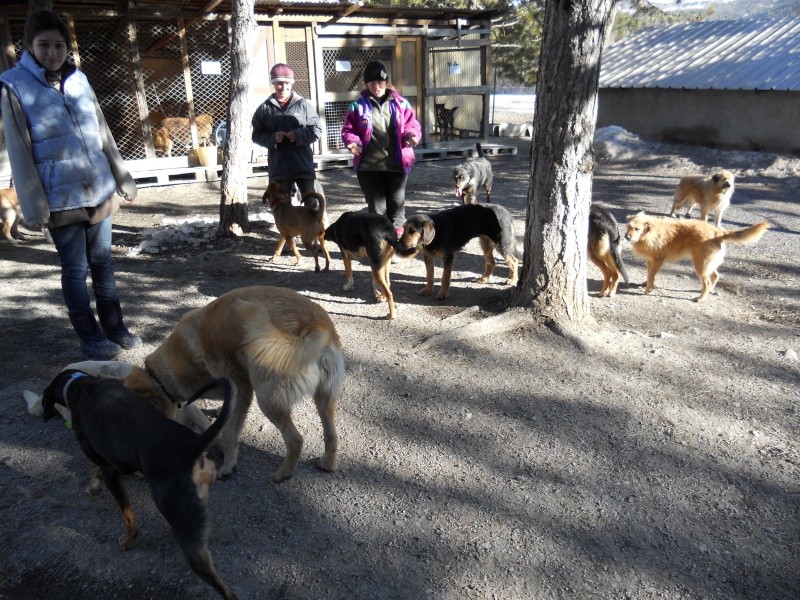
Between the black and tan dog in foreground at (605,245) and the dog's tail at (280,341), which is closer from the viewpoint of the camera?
the dog's tail at (280,341)

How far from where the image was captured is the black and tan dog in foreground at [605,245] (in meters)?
5.47

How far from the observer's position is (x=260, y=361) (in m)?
2.81

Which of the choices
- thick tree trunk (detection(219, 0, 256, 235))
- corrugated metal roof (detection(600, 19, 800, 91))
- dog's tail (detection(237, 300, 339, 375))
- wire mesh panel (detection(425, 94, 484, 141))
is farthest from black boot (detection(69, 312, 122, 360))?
corrugated metal roof (detection(600, 19, 800, 91))

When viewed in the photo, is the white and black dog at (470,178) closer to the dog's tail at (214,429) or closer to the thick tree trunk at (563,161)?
the thick tree trunk at (563,161)

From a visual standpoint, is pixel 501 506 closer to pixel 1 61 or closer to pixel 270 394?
pixel 270 394

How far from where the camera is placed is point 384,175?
6172 mm

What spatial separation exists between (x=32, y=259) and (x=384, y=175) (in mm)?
4850

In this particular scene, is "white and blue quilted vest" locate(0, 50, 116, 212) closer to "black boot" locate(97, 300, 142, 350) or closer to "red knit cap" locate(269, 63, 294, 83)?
"black boot" locate(97, 300, 142, 350)

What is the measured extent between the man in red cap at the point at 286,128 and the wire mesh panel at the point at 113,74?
7.34m

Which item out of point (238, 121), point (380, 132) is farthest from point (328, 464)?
point (238, 121)

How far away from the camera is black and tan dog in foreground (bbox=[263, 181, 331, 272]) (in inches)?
260

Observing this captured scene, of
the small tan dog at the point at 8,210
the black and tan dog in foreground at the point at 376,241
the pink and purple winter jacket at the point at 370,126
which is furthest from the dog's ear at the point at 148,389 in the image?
the small tan dog at the point at 8,210

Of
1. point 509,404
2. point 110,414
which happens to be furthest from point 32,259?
point 509,404

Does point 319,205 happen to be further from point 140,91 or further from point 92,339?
point 140,91
